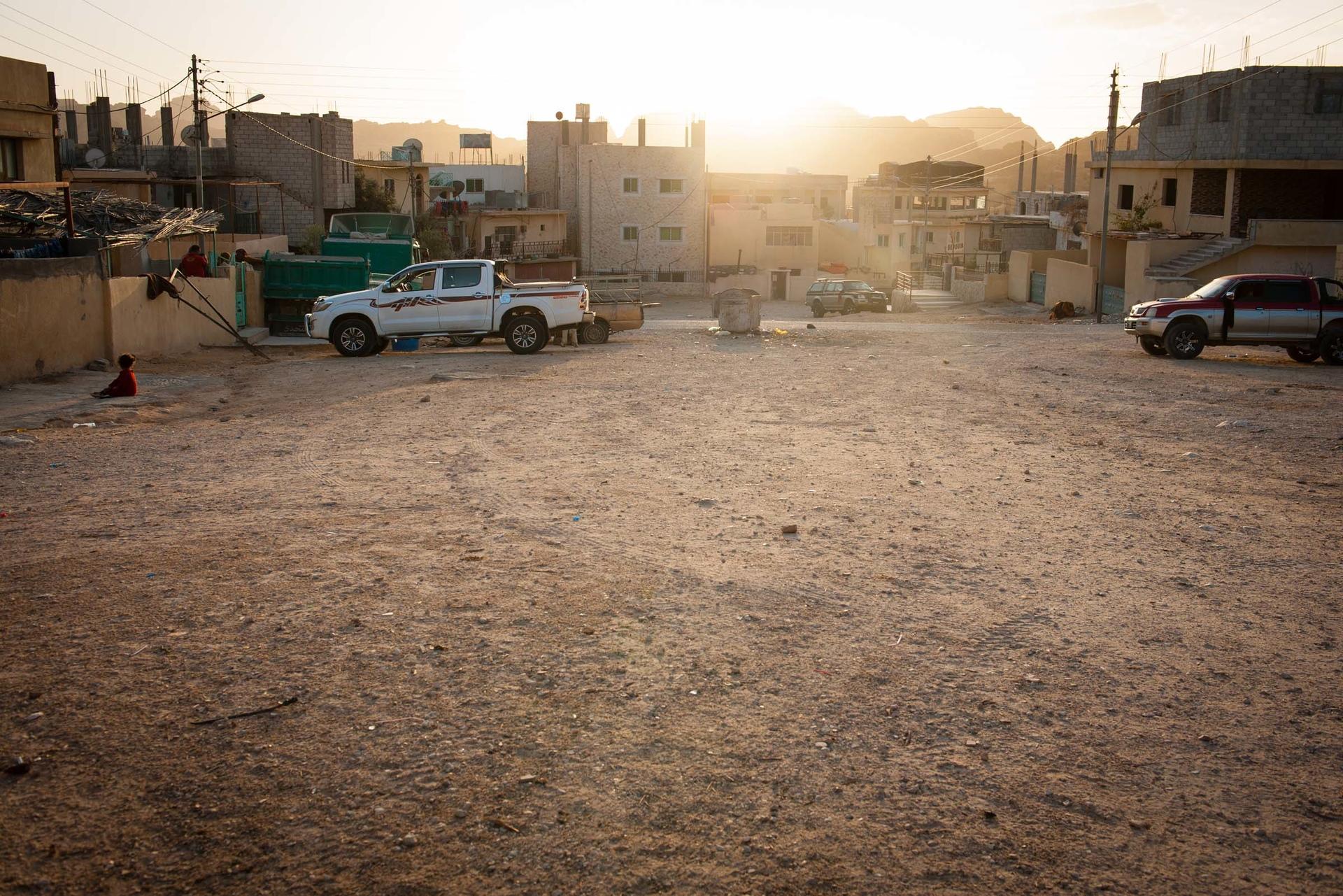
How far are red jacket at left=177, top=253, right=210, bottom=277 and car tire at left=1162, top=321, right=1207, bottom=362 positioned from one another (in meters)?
20.0

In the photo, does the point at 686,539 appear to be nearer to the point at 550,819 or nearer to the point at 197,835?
the point at 550,819

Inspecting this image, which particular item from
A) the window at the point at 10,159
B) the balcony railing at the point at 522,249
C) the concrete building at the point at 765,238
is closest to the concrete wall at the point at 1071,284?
the concrete building at the point at 765,238

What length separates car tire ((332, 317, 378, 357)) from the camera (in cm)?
2212

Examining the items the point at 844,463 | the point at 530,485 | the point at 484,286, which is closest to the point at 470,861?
the point at 530,485

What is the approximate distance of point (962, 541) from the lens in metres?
8.97

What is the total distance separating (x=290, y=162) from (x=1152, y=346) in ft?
129

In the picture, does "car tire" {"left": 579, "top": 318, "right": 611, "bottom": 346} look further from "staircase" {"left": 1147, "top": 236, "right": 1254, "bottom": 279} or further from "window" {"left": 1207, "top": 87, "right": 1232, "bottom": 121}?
"window" {"left": 1207, "top": 87, "right": 1232, "bottom": 121}

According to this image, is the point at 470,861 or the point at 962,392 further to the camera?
the point at 962,392

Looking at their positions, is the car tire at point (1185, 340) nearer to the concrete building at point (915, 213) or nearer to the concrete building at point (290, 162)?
the concrete building at point (290, 162)

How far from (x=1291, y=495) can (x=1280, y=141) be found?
39813mm

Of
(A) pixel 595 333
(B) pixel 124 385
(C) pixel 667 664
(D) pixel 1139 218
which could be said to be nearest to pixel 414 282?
(A) pixel 595 333

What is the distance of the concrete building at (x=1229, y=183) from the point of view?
1576 inches

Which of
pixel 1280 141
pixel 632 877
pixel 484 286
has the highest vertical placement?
pixel 1280 141

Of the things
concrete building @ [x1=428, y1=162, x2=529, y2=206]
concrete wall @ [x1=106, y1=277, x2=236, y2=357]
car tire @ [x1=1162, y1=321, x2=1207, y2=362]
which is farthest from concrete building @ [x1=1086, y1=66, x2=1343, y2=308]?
concrete building @ [x1=428, y1=162, x2=529, y2=206]
